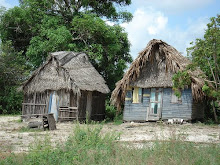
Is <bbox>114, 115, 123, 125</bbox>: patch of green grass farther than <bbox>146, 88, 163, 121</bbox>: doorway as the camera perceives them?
Yes

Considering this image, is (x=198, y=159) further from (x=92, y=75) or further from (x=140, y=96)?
(x=92, y=75)

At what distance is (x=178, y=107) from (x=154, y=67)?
281 centimetres

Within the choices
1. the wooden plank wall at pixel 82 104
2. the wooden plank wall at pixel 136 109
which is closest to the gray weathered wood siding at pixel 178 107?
the wooden plank wall at pixel 136 109

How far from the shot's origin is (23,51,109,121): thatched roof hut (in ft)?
64.6

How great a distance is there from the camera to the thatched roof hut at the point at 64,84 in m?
19.7

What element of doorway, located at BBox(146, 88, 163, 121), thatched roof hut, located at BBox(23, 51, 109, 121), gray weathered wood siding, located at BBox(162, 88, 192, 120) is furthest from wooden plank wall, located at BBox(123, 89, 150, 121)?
thatched roof hut, located at BBox(23, 51, 109, 121)

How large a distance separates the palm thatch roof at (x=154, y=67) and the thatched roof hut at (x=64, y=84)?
204 centimetres

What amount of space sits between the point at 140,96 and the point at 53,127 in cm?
621

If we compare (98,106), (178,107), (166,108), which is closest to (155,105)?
(166,108)

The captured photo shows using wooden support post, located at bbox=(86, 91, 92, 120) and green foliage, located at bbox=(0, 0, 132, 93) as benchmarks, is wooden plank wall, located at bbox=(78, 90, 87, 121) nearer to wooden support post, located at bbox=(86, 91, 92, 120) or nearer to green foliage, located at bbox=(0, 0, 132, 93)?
wooden support post, located at bbox=(86, 91, 92, 120)

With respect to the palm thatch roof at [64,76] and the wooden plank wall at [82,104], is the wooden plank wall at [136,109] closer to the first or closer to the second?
the palm thatch roof at [64,76]

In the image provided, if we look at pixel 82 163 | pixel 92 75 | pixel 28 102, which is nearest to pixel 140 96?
pixel 92 75

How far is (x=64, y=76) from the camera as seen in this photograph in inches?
786

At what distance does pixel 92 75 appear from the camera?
2181 cm
